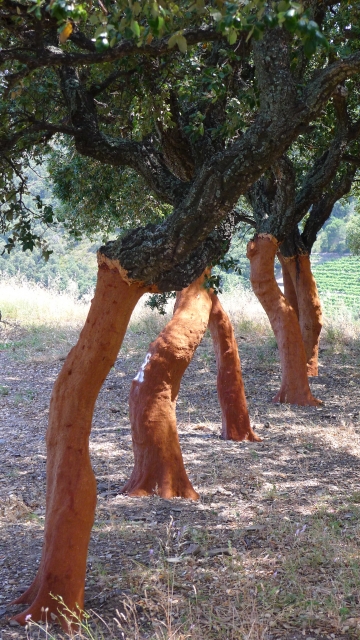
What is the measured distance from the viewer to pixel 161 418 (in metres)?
5.96

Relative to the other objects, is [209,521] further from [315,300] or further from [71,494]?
[315,300]

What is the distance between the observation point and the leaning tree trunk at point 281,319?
9.24 m

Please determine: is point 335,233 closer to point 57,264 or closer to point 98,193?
point 57,264

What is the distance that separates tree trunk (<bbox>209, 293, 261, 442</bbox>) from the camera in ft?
26.2

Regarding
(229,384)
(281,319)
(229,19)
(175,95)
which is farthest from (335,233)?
(229,19)

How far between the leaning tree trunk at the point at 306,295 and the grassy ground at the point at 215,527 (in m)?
0.86

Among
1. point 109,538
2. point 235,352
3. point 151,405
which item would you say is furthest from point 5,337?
point 109,538

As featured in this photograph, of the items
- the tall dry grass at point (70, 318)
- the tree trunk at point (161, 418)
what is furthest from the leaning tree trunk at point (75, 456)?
the tall dry grass at point (70, 318)

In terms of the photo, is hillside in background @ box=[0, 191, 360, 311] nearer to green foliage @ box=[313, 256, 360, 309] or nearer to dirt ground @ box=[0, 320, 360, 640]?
green foliage @ box=[313, 256, 360, 309]

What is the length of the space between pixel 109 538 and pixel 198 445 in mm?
3052

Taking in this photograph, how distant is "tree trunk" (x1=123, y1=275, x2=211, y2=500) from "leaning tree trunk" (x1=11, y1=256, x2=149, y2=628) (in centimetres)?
198

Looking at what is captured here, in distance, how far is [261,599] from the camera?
12.5ft

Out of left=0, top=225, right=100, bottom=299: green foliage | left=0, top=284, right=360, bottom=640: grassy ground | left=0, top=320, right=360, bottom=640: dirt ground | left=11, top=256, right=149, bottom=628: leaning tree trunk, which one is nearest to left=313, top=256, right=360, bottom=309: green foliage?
left=0, top=225, right=100, bottom=299: green foliage

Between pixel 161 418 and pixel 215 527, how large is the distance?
115 cm
